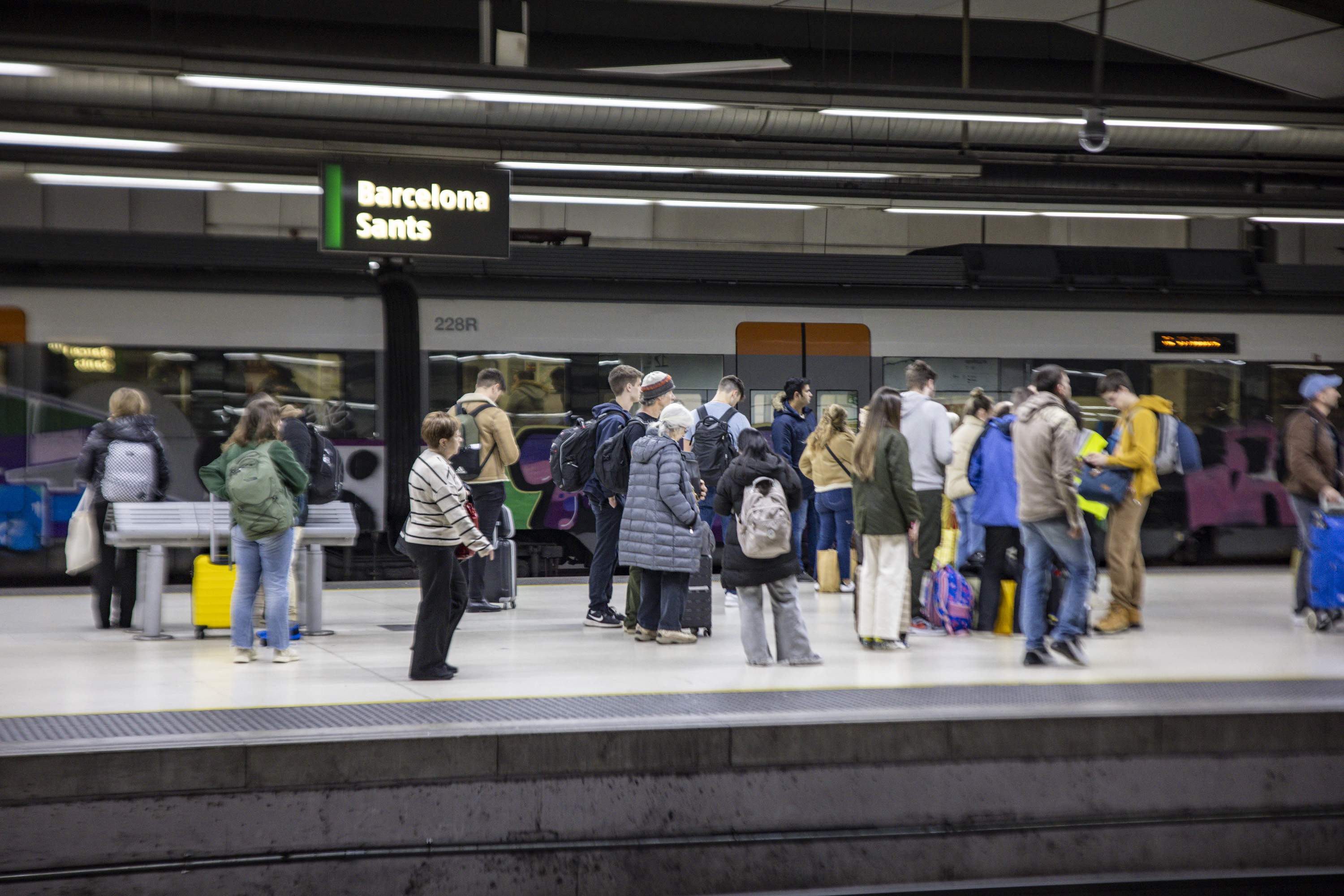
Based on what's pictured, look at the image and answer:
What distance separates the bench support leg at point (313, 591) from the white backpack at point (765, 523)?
3013mm

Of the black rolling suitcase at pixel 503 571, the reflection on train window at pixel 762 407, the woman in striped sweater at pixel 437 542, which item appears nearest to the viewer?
the woman in striped sweater at pixel 437 542

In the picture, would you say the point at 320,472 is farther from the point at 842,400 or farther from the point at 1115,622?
the point at 842,400

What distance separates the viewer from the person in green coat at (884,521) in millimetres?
7305

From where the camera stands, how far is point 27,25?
546 inches

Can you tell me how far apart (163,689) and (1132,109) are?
7473mm

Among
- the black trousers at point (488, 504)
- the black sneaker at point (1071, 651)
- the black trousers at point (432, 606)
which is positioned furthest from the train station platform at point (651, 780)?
the black trousers at point (488, 504)

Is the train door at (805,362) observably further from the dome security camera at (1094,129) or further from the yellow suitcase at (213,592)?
the yellow suitcase at (213,592)

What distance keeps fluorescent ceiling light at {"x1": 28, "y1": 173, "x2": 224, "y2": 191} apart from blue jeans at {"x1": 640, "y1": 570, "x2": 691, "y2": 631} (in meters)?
5.29

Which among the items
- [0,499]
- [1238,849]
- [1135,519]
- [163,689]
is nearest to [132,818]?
[163,689]

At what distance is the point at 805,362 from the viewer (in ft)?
41.9

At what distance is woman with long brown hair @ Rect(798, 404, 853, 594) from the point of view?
31.8 feet

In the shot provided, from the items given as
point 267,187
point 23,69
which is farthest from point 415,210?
point 23,69

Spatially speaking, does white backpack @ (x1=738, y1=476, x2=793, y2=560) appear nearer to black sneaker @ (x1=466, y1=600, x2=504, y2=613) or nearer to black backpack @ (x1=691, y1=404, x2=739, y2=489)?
black backpack @ (x1=691, y1=404, x2=739, y2=489)

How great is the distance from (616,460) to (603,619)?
1214mm
